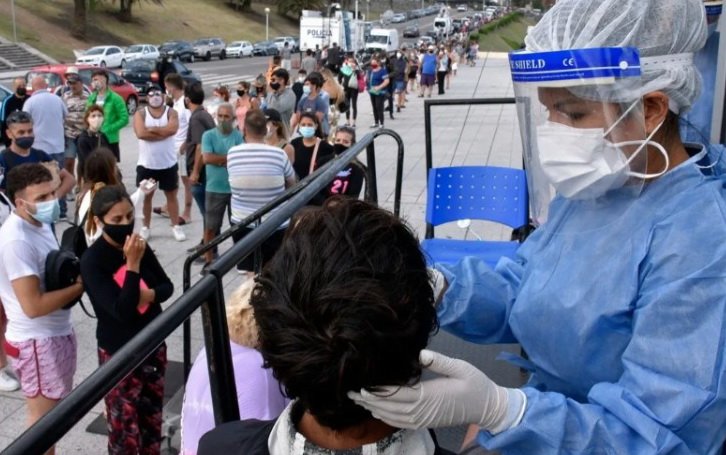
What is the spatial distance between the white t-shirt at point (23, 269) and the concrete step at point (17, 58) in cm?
3240

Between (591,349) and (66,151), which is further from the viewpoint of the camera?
(66,151)

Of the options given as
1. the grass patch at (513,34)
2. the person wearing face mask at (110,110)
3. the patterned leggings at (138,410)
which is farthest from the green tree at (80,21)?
the patterned leggings at (138,410)

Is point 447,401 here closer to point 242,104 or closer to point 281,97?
point 242,104

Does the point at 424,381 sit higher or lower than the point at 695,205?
lower

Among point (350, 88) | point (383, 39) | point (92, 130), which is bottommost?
point (92, 130)

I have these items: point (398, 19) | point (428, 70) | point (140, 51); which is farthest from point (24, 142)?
point (398, 19)

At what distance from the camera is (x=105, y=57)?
33312 mm

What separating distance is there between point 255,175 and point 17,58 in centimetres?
3325

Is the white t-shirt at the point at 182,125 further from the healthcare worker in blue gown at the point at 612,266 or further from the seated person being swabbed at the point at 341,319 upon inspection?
the seated person being swabbed at the point at 341,319

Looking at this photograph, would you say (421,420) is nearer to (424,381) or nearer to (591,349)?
(424,381)

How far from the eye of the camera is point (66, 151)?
9.30m

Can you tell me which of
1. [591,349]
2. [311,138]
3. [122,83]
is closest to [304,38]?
[122,83]

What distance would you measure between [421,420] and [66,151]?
901 centimetres

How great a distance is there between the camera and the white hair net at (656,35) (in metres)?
1.55
